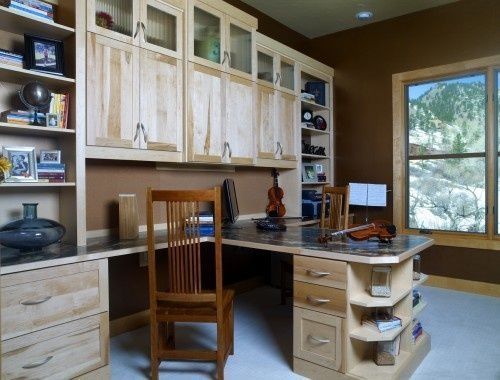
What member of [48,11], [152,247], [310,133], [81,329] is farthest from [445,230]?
[48,11]

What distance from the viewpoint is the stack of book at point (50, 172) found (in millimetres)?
2145

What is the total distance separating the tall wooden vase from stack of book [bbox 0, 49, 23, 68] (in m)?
0.99

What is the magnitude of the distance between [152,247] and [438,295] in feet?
9.90

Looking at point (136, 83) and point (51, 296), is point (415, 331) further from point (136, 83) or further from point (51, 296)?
point (136, 83)

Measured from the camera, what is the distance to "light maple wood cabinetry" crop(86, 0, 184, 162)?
2.29 metres

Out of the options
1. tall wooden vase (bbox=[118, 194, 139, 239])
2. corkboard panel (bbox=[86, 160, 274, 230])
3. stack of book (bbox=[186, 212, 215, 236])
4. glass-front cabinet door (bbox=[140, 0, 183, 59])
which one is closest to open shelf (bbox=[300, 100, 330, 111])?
corkboard panel (bbox=[86, 160, 274, 230])

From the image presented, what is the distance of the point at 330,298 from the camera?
1961 millimetres

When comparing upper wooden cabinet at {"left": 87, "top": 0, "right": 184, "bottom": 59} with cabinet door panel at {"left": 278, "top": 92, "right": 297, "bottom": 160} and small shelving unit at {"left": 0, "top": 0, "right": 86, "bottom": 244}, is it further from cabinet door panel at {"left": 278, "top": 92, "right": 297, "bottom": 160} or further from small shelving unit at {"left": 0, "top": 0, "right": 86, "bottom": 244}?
cabinet door panel at {"left": 278, "top": 92, "right": 297, "bottom": 160}

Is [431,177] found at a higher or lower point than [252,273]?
higher

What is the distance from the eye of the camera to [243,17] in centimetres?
321

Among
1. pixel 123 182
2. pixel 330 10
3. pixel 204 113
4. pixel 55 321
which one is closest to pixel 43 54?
pixel 123 182

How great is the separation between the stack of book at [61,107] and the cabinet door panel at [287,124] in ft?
6.66

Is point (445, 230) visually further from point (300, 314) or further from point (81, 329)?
point (81, 329)

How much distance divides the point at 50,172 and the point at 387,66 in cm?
371
